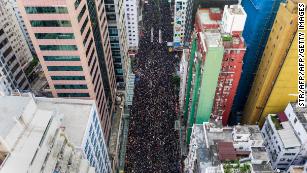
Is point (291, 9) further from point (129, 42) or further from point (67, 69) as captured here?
point (129, 42)

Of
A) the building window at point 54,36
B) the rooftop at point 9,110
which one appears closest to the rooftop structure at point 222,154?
the building window at point 54,36

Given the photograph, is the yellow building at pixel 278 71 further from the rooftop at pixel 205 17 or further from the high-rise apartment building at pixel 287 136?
the rooftop at pixel 205 17

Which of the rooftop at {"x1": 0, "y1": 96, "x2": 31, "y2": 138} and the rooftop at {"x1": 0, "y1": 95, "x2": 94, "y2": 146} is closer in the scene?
the rooftop at {"x1": 0, "y1": 96, "x2": 31, "y2": 138}

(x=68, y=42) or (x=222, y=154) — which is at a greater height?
(x=68, y=42)

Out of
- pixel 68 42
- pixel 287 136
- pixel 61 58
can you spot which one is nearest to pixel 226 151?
pixel 287 136

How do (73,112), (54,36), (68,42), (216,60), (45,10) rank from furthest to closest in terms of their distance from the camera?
(216,60)
(68,42)
(73,112)
(54,36)
(45,10)

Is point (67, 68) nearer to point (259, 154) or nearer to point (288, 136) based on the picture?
point (259, 154)

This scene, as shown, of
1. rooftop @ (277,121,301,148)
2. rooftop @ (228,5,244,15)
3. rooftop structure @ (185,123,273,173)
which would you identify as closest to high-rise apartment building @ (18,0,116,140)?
rooftop structure @ (185,123,273,173)

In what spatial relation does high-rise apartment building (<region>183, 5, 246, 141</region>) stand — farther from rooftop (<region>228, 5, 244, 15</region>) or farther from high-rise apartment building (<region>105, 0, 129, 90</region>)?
high-rise apartment building (<region>105, 0, 129, 90</region>)
